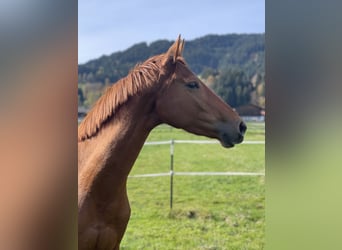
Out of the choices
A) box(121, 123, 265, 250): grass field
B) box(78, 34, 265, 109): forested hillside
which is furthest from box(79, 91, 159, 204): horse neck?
box(78, 34, 265, 109): forested hillside

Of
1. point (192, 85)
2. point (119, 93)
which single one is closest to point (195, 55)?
point (192, 85)

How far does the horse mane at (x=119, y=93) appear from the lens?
4.83 ft

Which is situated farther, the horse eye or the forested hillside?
the forested hillside

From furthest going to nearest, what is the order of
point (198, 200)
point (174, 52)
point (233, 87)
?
point (198, 200) < point (233, 87) < point (174, 52)

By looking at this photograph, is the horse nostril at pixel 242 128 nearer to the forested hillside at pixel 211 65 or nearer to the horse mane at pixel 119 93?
the forested hillside at pixel 211 65

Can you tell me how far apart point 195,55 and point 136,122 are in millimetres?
454

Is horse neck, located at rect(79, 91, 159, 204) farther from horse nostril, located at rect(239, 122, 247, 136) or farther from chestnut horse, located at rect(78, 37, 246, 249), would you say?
horse nostril, located at rect(239, 122, 247, 136)

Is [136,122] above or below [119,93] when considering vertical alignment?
below

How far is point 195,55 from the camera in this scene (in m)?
1.66

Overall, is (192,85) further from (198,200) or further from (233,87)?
(198,200)

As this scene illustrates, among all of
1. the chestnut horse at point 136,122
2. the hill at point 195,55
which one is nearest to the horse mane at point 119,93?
the chestnut horse at point 136,122

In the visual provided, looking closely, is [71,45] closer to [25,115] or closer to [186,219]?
[25,115]

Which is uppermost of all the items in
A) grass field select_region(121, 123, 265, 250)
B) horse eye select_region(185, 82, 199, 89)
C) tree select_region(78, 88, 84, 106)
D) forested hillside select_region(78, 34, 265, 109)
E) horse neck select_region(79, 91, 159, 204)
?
forested hillside select_region(78, 34, 265, 109)

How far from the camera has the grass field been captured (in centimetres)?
168
